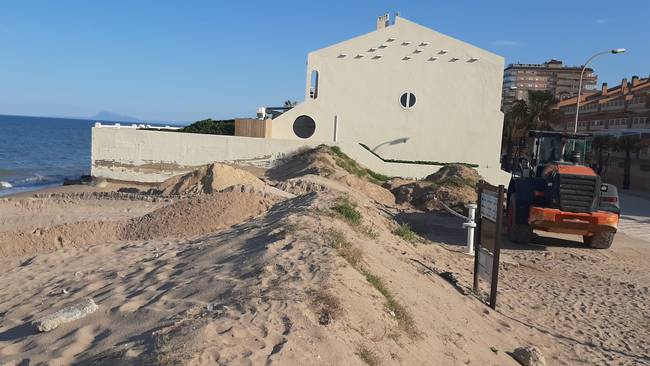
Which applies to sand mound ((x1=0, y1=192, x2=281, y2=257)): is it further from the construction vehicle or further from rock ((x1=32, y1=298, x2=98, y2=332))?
the construction vehicle

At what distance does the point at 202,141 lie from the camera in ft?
90.1

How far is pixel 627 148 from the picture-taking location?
41406 mm

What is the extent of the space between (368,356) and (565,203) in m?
9.95

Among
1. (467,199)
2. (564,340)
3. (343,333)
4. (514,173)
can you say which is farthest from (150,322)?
(467,199)

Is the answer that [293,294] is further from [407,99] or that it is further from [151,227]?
[407,99]

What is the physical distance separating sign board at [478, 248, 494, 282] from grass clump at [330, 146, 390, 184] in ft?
54.6

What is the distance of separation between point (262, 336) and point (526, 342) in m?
3.91

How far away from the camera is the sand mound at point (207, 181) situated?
1917 centimetres

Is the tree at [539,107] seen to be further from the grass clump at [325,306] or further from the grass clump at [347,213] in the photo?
the grass clump at [325,306]

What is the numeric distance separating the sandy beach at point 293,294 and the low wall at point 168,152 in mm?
13708

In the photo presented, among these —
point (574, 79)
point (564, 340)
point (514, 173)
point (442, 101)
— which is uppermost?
point (574, 79)

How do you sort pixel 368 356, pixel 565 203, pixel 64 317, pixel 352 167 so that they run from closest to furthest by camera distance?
pixel 368 356 → pixel 64 317 → pixel 565 203 → pixel 352 167

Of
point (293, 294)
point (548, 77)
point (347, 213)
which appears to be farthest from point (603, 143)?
point (548, 77)

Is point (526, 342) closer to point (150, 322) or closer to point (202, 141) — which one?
point (150, 322)
